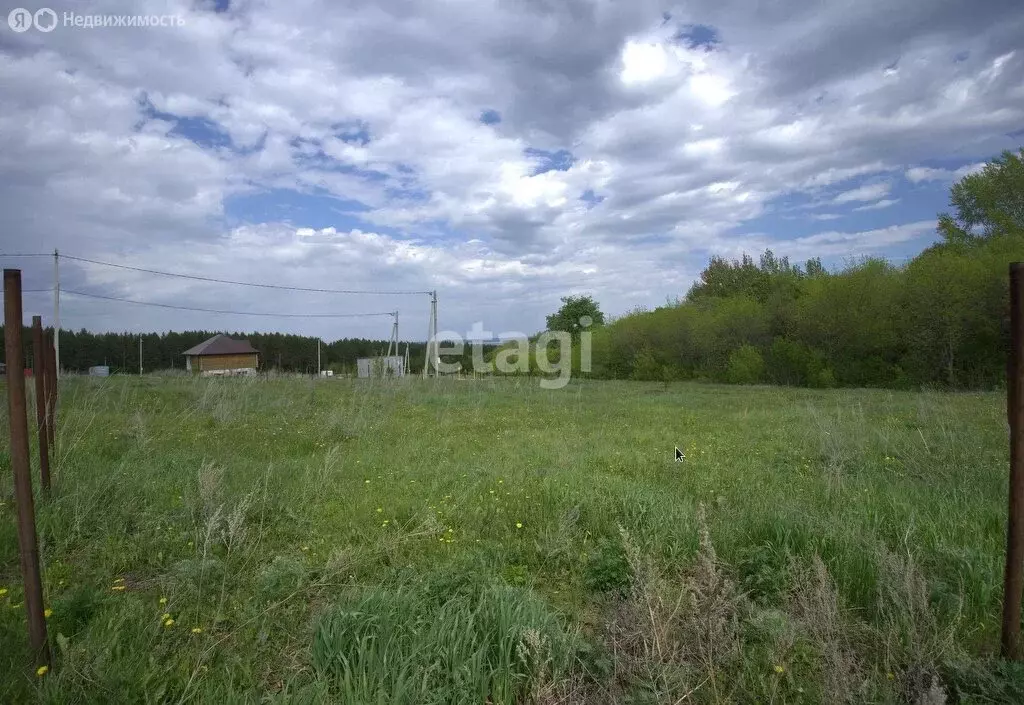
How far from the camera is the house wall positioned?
160ft

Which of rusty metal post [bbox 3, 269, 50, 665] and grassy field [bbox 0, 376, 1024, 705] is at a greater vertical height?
rusty metal post [bbox 3, 269, 50, 665]

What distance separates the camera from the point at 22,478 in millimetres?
2229

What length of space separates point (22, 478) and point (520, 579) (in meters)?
2.36

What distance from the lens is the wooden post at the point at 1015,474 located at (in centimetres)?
229

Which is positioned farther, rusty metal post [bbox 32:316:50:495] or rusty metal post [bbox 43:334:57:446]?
rusty metal post [bbox 43:334:57:446]

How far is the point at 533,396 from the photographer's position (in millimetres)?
A: 16641

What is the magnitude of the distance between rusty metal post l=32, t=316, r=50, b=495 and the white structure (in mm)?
14037

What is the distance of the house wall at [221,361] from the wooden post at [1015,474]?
51424 millimetres

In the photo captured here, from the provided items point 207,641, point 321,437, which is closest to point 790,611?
point 207,641

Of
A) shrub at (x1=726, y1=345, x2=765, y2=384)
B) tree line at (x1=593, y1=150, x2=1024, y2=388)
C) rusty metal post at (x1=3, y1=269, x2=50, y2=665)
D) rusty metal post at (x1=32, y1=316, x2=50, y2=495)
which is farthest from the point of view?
shrub at (x1=726, y1=345, x2=765, y2=384)

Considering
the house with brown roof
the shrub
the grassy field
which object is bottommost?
the grassy field

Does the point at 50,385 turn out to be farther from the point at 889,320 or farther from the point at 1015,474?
the point at 889,320

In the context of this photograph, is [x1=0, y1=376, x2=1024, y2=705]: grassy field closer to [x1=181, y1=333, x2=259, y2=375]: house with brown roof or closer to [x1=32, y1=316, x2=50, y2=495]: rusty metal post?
[x1=32, y1=316, x2=50, y2=495]: rusty metal post

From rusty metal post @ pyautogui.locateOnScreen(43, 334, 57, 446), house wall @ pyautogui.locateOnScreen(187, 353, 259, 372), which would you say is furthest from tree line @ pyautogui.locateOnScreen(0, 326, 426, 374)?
rusty metal post @ pyautogui.locateOnScreen(43, 334, 57, 446)
